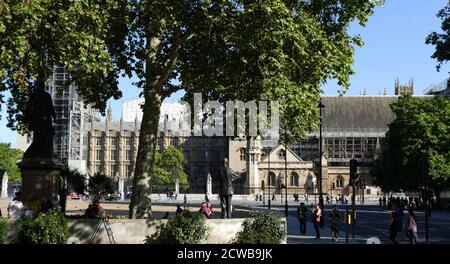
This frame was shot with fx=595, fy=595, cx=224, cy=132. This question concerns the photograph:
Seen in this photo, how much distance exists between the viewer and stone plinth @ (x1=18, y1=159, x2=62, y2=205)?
23.5m

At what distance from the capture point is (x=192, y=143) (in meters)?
142

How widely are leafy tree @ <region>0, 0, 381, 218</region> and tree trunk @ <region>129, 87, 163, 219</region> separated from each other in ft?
0.13

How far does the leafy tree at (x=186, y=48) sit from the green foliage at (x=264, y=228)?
4.90 metres

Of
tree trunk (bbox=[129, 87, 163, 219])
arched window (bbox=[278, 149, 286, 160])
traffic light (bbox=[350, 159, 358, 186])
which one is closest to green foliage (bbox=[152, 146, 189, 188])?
arched window (bbox=[278, 149, 286, 160])

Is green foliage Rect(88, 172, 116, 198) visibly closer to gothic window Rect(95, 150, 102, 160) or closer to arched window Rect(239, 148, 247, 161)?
arched window Rect(239, 148, 247, 161)

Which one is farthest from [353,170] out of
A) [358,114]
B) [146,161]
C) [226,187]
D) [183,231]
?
[358,114]

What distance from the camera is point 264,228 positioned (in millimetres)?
17547

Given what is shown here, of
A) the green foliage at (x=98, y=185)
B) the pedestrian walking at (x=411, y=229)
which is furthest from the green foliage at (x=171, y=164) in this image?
the pedestrian walking at (x=411, y=229)

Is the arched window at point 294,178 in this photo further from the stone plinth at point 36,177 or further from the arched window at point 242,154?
the stone plinth at point 36,177

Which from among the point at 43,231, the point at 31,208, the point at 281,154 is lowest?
the point at 43,231

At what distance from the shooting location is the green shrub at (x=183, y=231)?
1703cm

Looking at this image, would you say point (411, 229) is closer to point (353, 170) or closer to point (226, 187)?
point (353, 170)

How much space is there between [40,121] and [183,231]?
32.3 ft
